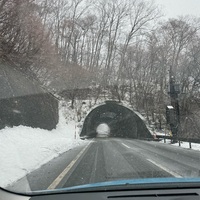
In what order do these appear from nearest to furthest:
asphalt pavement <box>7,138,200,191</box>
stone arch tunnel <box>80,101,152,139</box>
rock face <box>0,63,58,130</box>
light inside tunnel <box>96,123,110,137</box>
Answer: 1. asphalt pavement <box>7,138,200,191</box>
2. rock face <box>0,63,58,130</box>
3. stone arch tunnel <box>80,101,152,139</box>
4. light inside tunnel <box>96,123,110,137</box>

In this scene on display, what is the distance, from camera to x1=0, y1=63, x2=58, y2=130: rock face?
56.6ft

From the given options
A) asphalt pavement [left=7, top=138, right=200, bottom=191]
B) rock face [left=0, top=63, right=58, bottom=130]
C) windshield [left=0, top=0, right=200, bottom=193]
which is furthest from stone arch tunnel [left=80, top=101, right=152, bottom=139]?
asphalt pavement [left=7, top=138, right=200, bottom=191]

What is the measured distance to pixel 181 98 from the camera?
45438 mm

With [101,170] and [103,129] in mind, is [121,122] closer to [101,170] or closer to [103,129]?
[103,129]

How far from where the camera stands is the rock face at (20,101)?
1725 cm

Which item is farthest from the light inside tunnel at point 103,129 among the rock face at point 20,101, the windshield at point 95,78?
the rock face at point 20,101

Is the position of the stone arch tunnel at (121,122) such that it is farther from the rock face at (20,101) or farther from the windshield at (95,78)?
the rock face at (20,101)

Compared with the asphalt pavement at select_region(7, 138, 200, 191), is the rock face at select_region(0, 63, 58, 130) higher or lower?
higher

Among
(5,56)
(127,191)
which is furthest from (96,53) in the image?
(127,191)

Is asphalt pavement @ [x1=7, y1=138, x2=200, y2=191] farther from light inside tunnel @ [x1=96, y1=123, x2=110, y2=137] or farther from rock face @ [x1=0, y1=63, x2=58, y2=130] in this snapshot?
light inside tunnel @ [x1=96, y1=123, x2=110, y2=137]

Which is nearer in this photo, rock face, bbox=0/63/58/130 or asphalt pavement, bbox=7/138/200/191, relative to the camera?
asphalt pavement, bbox=7/138/200/191

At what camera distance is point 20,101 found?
20406mm

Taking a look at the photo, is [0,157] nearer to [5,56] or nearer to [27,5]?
[5,56]

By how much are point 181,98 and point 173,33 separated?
14.8m
